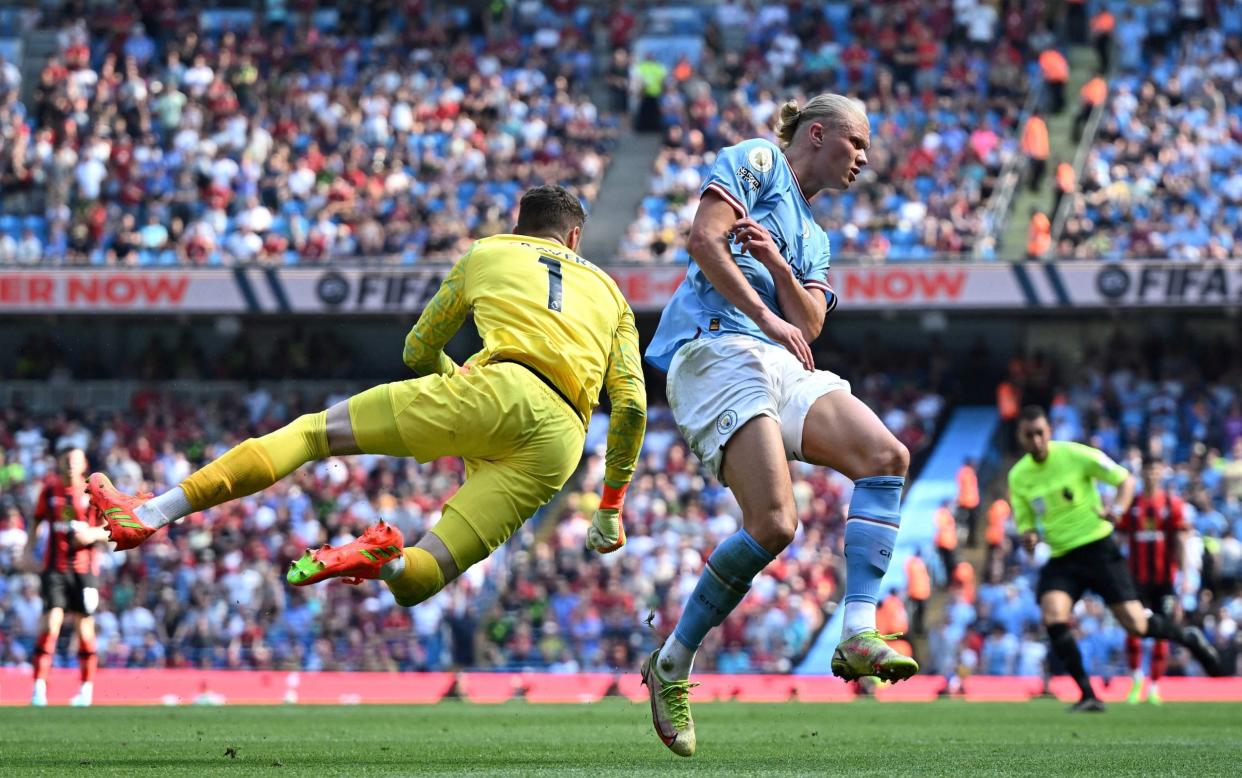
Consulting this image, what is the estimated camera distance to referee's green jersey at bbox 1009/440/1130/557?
44.2 ft

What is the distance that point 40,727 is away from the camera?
10656mm

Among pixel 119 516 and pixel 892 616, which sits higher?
pixel 119 516

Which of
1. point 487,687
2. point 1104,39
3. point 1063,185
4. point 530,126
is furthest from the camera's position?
point 530,126

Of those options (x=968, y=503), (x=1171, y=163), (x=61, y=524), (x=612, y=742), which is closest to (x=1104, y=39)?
(x=1171, y=163)

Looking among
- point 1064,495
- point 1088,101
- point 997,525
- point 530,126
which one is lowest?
point 997,525

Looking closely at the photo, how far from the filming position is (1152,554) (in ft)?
52.3

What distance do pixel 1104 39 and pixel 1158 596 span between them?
14.2 m

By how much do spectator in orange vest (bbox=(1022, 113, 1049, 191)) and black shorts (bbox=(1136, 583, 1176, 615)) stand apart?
11.0 metres

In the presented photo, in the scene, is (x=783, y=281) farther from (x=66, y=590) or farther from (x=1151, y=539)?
(x=1151, y=539)

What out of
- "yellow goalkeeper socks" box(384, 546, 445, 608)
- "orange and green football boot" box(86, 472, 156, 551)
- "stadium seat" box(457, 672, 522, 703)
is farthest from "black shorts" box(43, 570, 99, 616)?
"orange and green football boot" box(86, 472, 156, 551)

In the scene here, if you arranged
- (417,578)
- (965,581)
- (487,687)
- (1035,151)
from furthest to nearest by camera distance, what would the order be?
(1035,151)
(965,581)
(487,687)
(417,578)

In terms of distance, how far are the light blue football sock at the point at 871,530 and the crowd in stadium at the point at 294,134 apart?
19.1m

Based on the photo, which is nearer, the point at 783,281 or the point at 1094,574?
the point at 783,281

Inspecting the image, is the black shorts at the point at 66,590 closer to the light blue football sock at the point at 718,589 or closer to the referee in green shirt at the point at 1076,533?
the referee in green shirt at the point at 1076,533
